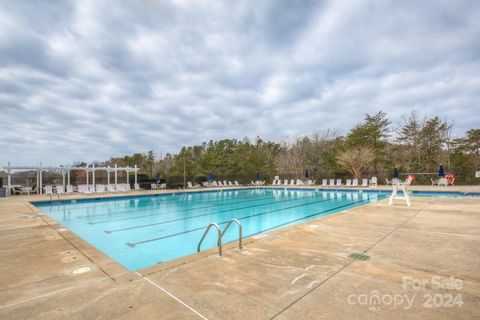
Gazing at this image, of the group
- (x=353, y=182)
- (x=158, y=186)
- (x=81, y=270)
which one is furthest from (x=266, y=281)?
(x=158, y=186)

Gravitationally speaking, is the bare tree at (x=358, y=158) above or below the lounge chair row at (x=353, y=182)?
above

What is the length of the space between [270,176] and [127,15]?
21478 millimetres

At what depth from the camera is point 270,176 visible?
87.0 ft

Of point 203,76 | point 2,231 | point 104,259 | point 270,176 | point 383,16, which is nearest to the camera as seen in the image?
point 104,259

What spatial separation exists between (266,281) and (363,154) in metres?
20.7

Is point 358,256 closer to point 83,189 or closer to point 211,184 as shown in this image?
point 83,189

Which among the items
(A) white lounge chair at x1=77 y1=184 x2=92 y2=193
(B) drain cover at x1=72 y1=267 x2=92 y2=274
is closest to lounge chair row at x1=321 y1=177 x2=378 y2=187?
(B) drain cover at x1=72 y1=267 x2=92 y2=274

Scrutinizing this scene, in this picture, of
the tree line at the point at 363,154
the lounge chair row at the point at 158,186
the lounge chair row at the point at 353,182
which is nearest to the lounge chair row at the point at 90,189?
the lounge chair row at the point at 158,186

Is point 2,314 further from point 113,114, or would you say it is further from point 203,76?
point 113,114

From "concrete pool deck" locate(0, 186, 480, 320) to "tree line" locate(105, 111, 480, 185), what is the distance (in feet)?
59.5

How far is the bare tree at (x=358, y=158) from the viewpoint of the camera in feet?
66.0

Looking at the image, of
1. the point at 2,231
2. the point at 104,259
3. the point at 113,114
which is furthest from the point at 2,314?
the point at 113,114

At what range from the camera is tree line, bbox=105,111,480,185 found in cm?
2108

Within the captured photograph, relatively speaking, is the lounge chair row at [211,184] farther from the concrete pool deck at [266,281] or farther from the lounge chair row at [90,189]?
the concrete pool deck at [266,281]
